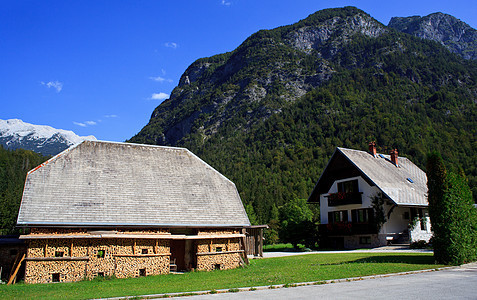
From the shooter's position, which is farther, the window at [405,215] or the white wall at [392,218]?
the window at [405,215]

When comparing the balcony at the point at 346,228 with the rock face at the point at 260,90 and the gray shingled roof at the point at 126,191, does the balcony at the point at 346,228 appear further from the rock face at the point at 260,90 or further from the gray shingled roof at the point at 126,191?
the rock face at the point at 260,90

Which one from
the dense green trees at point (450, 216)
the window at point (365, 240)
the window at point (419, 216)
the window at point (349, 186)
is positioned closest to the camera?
the dense green trees at point (450, 216)

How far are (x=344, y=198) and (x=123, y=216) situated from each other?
2409 centimetres

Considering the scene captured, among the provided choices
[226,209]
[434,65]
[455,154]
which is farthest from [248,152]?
[226,209]

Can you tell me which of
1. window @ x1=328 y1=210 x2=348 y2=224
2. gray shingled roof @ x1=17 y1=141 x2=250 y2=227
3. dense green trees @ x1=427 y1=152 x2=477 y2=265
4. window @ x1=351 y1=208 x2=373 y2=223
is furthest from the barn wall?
window @ x1=328 y1=210 x2=348 y2=224

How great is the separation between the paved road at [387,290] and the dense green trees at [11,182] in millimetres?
23741

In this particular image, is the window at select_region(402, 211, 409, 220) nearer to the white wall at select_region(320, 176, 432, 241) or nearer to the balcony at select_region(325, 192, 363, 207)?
the white wall at select_region(320, 176, 432, 241)

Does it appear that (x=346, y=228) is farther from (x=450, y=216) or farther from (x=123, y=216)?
(x=123, y=216)

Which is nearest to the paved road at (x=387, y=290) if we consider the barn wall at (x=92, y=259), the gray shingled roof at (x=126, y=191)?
the barn wall at (x=92, y=259)

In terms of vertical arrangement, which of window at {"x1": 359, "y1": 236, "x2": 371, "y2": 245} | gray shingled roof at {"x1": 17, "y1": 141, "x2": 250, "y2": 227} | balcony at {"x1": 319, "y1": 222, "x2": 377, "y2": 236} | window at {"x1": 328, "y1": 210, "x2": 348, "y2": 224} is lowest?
window at {"x1": 359, "y1": 236, "x2": 371, "y2": 245}

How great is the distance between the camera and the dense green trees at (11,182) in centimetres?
6125

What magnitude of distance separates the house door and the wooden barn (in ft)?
0.19

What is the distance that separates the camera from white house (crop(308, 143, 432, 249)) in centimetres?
3356

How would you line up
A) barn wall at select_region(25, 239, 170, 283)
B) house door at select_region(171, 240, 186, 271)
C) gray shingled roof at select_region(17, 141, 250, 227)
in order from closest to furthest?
barn wall at select_region(25, 239, 170, 283) < gray shingled roof at select_region(17, 141, 250, 227) < house door at select_region(171, 240, 186, 271)
